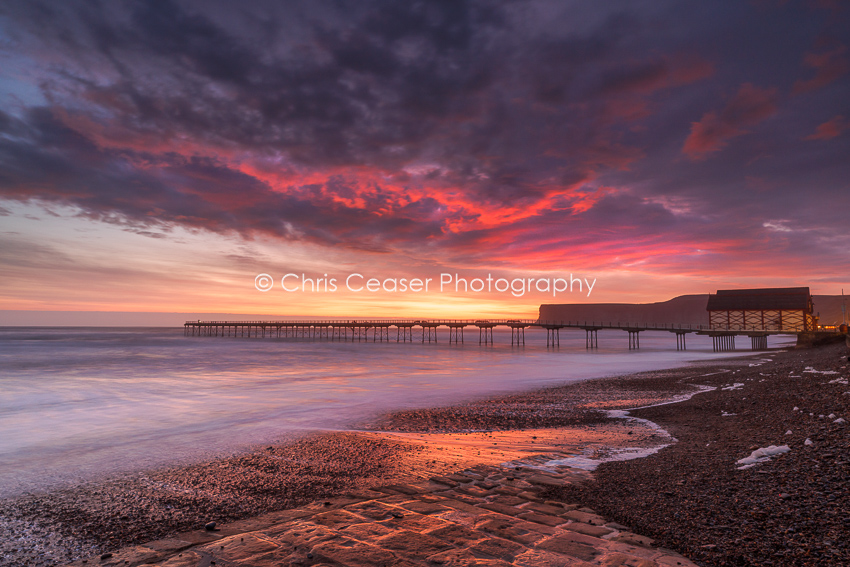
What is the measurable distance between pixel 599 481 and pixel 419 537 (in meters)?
3.35

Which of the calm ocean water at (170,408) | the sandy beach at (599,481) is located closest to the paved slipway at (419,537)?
the sandy beach at (599,481)

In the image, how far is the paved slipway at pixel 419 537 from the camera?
443cm

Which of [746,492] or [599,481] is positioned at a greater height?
[746,492]

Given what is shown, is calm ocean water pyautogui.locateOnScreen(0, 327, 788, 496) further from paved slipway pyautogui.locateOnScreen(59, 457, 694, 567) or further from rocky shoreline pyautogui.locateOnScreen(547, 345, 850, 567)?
rocky shoreline pyautogui.locateOnScreen(547, 345, 850, 567)

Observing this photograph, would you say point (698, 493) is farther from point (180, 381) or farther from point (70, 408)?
point (180, 381)

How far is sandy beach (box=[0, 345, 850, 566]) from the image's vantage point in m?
4.75

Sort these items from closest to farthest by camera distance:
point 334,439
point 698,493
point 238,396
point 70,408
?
1. point 698,493
2. point 334,439
3. point 70,408
4. point 238,396

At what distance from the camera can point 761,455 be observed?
692 centimetres

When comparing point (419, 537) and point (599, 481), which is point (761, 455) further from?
point (419, 537)

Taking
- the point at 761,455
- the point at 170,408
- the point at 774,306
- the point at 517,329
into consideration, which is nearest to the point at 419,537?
the point at 761,455

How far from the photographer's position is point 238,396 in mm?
20781

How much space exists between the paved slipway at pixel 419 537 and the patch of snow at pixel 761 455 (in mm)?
3061

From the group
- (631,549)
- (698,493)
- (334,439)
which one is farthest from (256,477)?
(698,493)

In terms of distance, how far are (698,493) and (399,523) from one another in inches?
158
